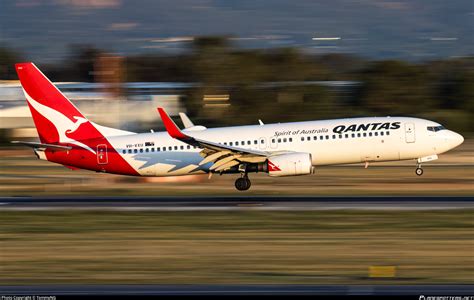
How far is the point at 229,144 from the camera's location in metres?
35.0

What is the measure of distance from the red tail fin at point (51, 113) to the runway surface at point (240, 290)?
1951 cm

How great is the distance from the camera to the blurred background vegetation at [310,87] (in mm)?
88375

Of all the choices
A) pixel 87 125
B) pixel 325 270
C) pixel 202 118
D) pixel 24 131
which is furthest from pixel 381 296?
pixel 202 118

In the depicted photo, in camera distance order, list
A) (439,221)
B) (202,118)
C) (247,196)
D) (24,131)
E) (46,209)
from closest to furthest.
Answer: (439,221) < (46,209) < (247,196) < (24,131) < (202,118)

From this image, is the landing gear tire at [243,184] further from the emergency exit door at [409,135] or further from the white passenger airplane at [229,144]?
the emergency exit door at [409,135]

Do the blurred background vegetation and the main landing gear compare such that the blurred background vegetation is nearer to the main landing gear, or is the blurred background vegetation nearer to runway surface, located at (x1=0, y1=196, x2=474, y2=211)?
the main landing gear

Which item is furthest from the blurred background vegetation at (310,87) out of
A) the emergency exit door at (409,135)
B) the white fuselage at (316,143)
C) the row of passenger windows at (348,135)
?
the row of passenger windows at (348,135)

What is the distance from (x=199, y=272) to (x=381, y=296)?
555cm

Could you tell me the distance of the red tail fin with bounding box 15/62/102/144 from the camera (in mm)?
35656

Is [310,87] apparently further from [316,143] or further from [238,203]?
[238,203]

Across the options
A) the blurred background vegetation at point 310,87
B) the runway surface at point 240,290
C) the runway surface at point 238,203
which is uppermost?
the blurred background vegetation at point 310,87

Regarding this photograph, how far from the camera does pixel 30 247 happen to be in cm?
2239

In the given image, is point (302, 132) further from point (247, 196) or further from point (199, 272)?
point (199, 272)

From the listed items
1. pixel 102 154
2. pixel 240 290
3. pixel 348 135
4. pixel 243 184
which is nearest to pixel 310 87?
pixel 243 184
